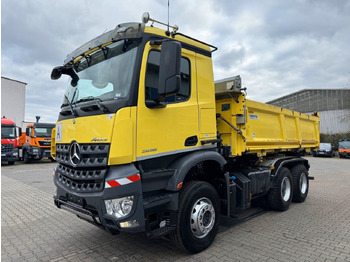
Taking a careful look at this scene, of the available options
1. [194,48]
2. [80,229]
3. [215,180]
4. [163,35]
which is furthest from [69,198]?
[194,48]

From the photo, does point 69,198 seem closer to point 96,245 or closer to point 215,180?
point 96,245

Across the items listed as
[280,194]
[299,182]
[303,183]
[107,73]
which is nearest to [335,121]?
[303,183]

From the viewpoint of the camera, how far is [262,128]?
533 centimetres

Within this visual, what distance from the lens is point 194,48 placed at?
12.5 feet

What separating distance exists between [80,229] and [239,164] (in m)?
3.38

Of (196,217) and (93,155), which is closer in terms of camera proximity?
(93,155)

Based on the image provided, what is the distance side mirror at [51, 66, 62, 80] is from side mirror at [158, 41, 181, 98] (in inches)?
80.4

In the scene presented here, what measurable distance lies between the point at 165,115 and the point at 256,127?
2.58m

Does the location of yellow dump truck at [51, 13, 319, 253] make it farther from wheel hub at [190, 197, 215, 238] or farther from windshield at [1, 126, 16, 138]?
windshield at [1, 126, 16, 138]

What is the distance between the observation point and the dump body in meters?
4.67

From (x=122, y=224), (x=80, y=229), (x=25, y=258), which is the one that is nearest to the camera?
(x=122, y=224)

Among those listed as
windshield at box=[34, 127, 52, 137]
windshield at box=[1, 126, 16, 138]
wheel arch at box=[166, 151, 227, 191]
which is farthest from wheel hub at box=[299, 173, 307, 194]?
windshield at box=[1, 126, 16, 138]

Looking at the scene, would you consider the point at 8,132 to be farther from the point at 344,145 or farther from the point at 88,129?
the point at 344,145

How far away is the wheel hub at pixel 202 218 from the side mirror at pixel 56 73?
2959 mm
